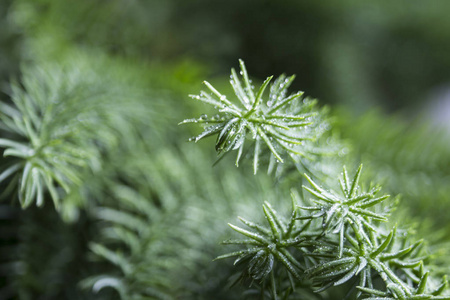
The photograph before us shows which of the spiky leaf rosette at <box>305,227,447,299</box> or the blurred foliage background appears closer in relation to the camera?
the spiky leaf rosette at <box>305,227,447,299</box>

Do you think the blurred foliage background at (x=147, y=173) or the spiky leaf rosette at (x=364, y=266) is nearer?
the spiky leaf rosette at (x=364, y=266)

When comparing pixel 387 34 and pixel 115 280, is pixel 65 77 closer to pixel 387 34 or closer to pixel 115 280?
pixel 115 280

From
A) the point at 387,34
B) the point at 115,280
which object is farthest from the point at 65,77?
the point at 387,34

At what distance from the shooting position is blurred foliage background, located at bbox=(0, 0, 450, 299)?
26cm

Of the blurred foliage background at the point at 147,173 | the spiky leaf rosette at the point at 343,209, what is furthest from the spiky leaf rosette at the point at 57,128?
the spiky leaf rosette at the point at 343,209

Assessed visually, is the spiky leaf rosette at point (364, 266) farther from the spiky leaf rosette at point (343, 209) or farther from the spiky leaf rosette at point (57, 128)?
the spiky leaf rosette at point (57, 128)

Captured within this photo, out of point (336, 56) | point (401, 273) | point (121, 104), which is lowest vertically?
point (401, 273)

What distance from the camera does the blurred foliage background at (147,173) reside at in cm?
26

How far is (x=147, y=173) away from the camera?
0.29 metres

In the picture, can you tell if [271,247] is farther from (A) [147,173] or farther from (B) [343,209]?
(A) [147,173]

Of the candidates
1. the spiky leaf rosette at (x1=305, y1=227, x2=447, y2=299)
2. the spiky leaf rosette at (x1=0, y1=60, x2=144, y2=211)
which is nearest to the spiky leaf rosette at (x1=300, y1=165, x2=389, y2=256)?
the spiky leaf rosette at (x1=305, y1=227, x2=447, y2=299)

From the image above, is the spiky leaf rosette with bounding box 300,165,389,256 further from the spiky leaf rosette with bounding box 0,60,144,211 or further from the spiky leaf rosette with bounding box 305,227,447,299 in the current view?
the spiky leaf rosette with bounding box 0,60,144,211

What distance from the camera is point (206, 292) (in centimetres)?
25

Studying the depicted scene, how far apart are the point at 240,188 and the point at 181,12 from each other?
31 cm
